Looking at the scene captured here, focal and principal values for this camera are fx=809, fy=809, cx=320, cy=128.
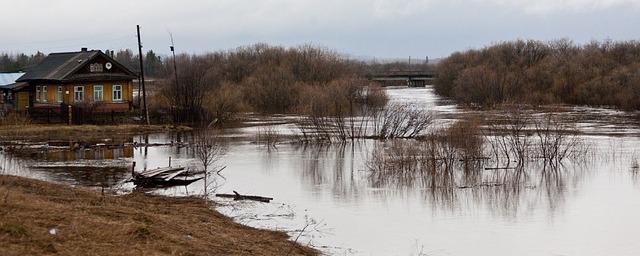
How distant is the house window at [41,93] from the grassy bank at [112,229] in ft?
113

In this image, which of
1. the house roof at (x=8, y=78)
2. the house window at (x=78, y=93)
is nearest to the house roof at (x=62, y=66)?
the house window at (x=78, y=93)

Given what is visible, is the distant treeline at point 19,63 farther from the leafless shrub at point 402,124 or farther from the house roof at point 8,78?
the leafless shrub at point 402,124

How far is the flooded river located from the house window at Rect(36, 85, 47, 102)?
18.7m

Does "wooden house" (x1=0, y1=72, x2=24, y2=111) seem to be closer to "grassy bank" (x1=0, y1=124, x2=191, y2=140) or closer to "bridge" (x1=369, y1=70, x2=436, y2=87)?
"grassy bank" (x1=0, y1=124, x2=191, y2=140)

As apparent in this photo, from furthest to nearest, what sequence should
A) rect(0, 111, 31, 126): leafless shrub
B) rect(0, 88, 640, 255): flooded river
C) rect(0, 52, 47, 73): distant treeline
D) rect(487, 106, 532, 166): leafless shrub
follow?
rect(0, 52, 47, 73): distant treeline < rect(0, 111, 31, 126): leafless shrub < rect(487, 106, 532, 166): leafless shrub < rect(0, 88, 640, 255): flooded river

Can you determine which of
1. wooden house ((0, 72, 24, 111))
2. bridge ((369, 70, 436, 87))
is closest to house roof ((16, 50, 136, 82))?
wooden house ((0, 72, 24, 111))

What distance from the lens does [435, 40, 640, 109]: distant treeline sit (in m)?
64.2

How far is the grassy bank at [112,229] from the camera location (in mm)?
10703

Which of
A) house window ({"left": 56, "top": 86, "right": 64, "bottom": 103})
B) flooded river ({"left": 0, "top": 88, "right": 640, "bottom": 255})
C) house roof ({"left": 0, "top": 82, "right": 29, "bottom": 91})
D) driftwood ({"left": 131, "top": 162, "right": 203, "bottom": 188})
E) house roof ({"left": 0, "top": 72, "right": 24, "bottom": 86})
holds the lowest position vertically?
flooded river ({"left": 0, "top": 88, "right": 640, "bottom": 255})

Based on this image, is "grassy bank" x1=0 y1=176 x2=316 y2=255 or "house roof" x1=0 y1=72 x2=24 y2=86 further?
"house roof" x1=0 y1=72 x2=24 y2=86

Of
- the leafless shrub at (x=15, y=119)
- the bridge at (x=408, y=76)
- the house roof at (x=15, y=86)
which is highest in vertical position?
the bridge at (x=408, y=76)

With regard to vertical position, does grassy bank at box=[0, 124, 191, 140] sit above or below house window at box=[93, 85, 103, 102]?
below

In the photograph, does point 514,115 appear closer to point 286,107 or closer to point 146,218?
point 146,218

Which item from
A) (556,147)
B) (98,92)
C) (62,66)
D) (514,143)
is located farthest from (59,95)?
(556,147)
